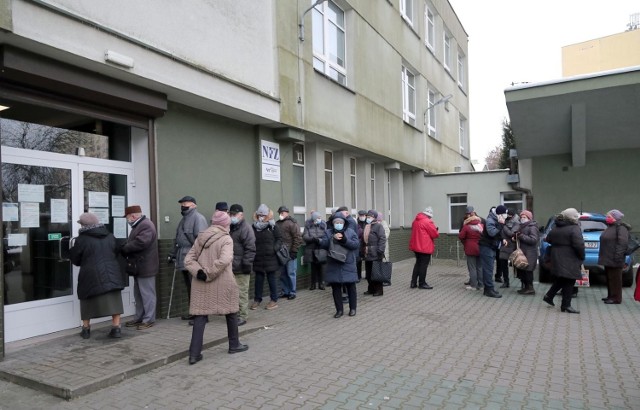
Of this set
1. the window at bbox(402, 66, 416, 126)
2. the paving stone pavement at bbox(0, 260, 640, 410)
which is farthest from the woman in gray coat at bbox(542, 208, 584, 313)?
the window at bbox(402, 66, 416, 126)

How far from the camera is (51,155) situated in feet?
20.9

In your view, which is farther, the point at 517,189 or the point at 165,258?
the point at 517,189

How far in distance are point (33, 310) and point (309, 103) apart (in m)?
6.74

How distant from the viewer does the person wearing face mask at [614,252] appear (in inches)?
333

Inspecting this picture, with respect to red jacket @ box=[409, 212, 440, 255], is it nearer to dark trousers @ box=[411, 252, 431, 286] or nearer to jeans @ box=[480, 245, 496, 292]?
dark trousers @ box=[411, 252, 431, 286]

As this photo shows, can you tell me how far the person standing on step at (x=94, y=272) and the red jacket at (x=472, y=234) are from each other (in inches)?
270

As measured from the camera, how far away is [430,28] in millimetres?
20984

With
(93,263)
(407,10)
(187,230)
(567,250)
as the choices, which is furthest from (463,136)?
(93,263)

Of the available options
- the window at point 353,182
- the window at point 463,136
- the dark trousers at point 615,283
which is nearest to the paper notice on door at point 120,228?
the window at point 353,182

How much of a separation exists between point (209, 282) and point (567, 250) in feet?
19.6

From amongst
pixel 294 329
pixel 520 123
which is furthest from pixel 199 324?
pixel 520 123

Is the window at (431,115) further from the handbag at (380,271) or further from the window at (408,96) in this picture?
the handbag at (380,271)

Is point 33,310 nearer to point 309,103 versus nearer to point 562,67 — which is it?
point 309,103

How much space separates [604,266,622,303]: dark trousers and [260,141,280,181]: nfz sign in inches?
261
